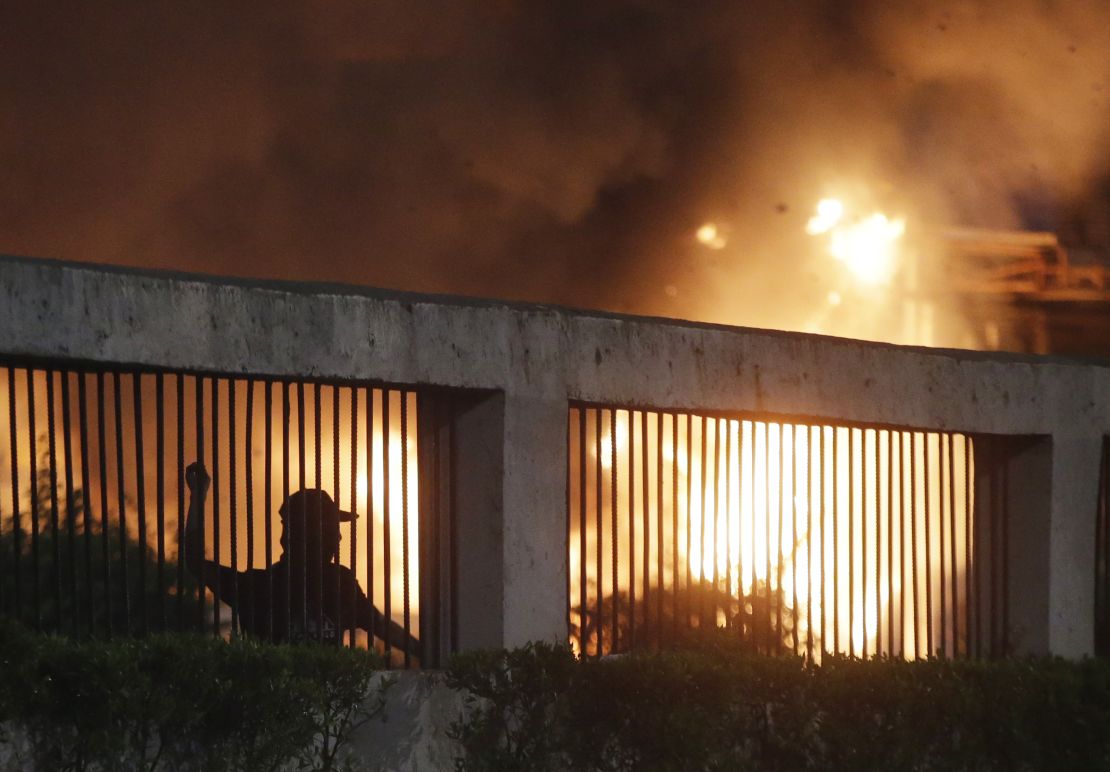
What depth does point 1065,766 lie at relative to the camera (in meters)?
8.52

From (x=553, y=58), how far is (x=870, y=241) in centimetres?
670

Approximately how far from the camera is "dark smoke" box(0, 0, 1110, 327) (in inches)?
1069

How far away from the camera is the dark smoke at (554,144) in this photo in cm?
2714

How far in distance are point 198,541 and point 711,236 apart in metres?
22.9

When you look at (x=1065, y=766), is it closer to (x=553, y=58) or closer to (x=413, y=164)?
(x=413, y=164)

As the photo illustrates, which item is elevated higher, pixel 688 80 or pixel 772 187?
pixel 688 80

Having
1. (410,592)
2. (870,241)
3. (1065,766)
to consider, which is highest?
(870,241)

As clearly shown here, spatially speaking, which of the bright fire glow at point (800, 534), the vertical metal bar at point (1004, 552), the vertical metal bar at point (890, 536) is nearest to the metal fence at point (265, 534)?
the bright fire glow at point (800, 534)

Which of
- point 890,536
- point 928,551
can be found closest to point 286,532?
point 890,536

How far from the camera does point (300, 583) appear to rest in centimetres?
851

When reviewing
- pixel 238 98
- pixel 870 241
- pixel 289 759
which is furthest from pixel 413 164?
pixel 289 759

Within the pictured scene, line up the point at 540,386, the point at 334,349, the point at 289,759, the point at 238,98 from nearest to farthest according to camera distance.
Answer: the point at 289,759, the point at 334,349, the point at 540,386, the point at 238,98

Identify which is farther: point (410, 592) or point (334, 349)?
point (410, 592)

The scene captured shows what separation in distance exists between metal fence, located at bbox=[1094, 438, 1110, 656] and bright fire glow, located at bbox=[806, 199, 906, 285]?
1677 centimetres
